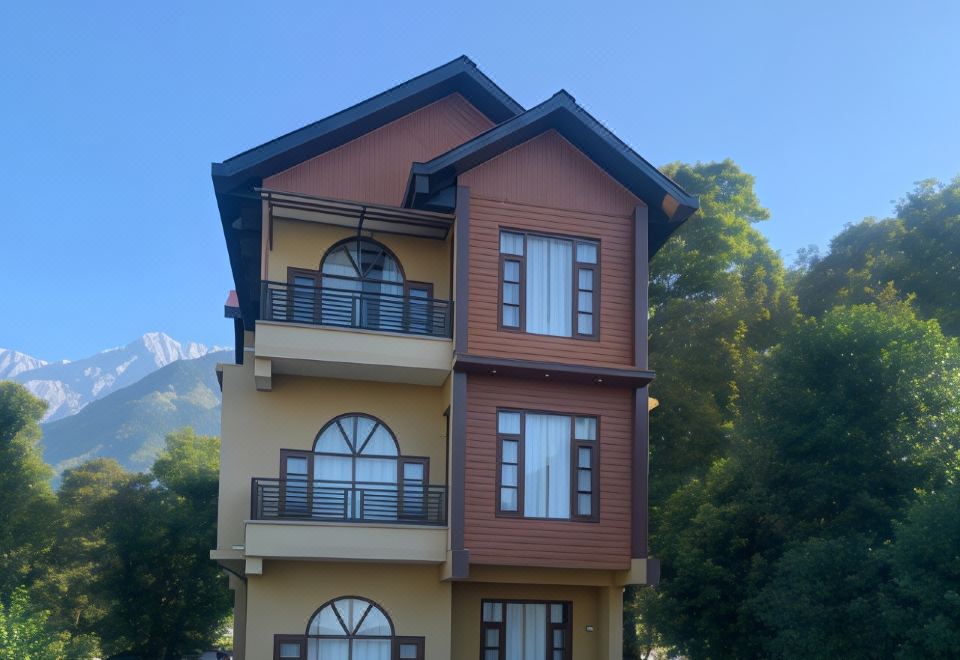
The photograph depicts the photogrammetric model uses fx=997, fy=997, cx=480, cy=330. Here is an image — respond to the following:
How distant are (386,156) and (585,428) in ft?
19.7

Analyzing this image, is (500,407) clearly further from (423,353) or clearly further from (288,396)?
(288,396)

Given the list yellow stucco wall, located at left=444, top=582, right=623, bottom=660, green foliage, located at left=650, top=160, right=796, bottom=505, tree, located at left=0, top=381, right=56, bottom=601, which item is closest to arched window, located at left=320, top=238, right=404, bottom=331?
yellow stucco wall, located at left=444, top=582, right=623, bottom=660

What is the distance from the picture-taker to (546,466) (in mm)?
16547

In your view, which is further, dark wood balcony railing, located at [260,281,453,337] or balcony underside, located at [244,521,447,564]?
dark wood balcony railing, located at [260,281,453,337]

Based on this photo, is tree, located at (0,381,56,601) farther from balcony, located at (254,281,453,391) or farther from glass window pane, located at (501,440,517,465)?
glass window pane, located at (501,440,517,465)

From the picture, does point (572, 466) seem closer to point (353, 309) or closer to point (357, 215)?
point (353, 309)

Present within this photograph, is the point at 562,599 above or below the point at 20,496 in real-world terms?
below

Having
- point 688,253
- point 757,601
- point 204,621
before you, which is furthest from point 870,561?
point 204,621

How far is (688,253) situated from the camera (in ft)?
107

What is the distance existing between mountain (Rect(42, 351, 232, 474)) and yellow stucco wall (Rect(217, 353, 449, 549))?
4814 inches

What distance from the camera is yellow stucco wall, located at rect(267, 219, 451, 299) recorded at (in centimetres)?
1702

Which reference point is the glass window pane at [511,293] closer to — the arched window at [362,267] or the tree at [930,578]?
the arched window at [362,267]

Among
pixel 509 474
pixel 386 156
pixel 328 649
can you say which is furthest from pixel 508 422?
pixel 386 156

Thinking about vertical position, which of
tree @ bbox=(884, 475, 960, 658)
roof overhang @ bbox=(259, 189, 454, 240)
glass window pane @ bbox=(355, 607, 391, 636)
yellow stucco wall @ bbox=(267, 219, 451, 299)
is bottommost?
glass window pane @ bbox=(355, 607, 391, 636)
